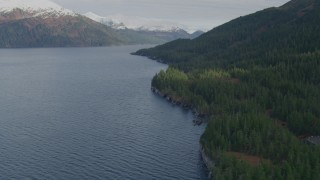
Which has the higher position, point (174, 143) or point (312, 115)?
point (312, 115)

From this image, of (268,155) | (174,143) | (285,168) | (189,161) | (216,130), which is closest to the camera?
(285,168)

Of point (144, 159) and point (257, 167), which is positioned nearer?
point (257, 167)

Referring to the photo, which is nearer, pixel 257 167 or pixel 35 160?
pixel 257 167

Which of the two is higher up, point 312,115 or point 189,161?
point 312,115

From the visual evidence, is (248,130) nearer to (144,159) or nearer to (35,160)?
(144,159)

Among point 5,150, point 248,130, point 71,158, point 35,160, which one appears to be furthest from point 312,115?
point 5,150

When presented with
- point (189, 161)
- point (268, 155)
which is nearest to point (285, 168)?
point (268, 155)

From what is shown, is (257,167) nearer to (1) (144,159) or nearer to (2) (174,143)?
(1) (144,159)

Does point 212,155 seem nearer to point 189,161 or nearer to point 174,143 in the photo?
point 189,161

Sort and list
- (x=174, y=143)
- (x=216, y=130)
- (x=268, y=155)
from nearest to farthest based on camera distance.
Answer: (x=268, y=155), (x=216, y=130), (x=174, y=143)
